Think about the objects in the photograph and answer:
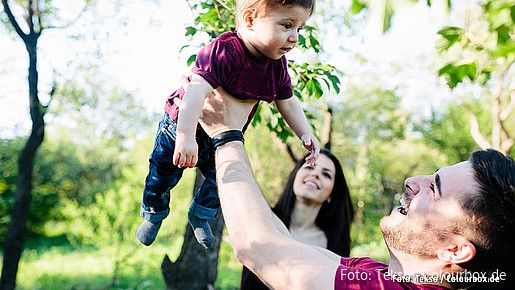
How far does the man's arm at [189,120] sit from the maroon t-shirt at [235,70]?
40 mm

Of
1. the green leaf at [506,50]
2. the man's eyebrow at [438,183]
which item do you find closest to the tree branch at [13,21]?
the man's eyebrow at [438,183]

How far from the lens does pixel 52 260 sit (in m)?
15.5

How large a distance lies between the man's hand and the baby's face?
192 millimetres

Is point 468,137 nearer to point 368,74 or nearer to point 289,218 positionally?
point 368,74

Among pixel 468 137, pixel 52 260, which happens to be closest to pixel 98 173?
pixel 52 260

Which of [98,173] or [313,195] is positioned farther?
[98,173]

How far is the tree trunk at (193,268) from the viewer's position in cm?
369

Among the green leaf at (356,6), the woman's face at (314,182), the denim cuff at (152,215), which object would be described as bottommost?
the woman's face at (314,182)

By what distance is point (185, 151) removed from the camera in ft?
4.96

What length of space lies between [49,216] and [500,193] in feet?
65.5

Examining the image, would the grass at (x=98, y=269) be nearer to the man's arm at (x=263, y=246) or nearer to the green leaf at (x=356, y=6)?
the man's arm at (x=263, y=246)

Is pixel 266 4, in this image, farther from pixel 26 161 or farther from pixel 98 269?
pixel 98 269

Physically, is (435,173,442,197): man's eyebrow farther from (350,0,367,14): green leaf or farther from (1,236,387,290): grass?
(1,236,387,290): grass

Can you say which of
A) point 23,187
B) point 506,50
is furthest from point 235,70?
point 23,187
